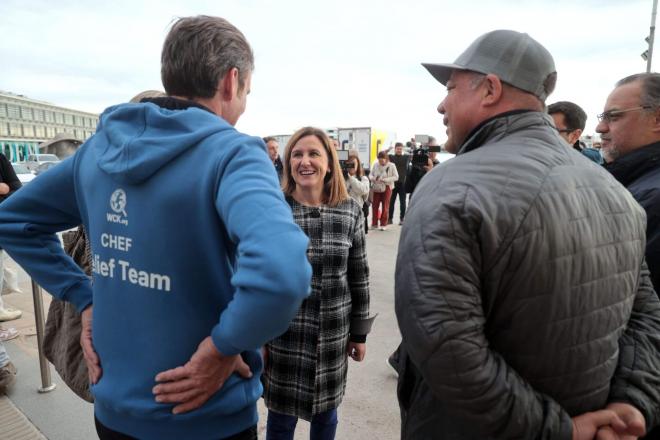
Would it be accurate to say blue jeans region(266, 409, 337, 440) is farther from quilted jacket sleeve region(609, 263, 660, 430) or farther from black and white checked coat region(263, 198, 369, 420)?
quilted jacket sleeve region(609, 263, 660, 430)

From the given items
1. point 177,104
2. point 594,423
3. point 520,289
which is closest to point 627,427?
point 594,423

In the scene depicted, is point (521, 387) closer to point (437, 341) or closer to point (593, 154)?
point (437, 341)

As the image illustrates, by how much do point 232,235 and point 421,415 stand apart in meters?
0.84

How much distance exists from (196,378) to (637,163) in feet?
7.19

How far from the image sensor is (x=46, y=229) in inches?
56.8

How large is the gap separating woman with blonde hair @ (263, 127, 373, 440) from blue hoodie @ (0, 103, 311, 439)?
2.79 feet

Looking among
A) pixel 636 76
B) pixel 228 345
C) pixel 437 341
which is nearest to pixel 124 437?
pixel 228 345

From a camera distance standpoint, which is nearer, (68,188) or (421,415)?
(421,415)

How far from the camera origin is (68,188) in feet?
4.58

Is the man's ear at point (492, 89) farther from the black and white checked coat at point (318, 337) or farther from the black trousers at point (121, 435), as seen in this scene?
the black trousers at point (121, 435)

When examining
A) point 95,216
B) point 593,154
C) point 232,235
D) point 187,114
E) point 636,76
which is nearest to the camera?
point 232,235

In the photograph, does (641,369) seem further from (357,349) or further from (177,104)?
(177,104)

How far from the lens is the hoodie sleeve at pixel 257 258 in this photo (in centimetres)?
88

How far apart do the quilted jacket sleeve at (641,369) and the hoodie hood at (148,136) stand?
1356mm
